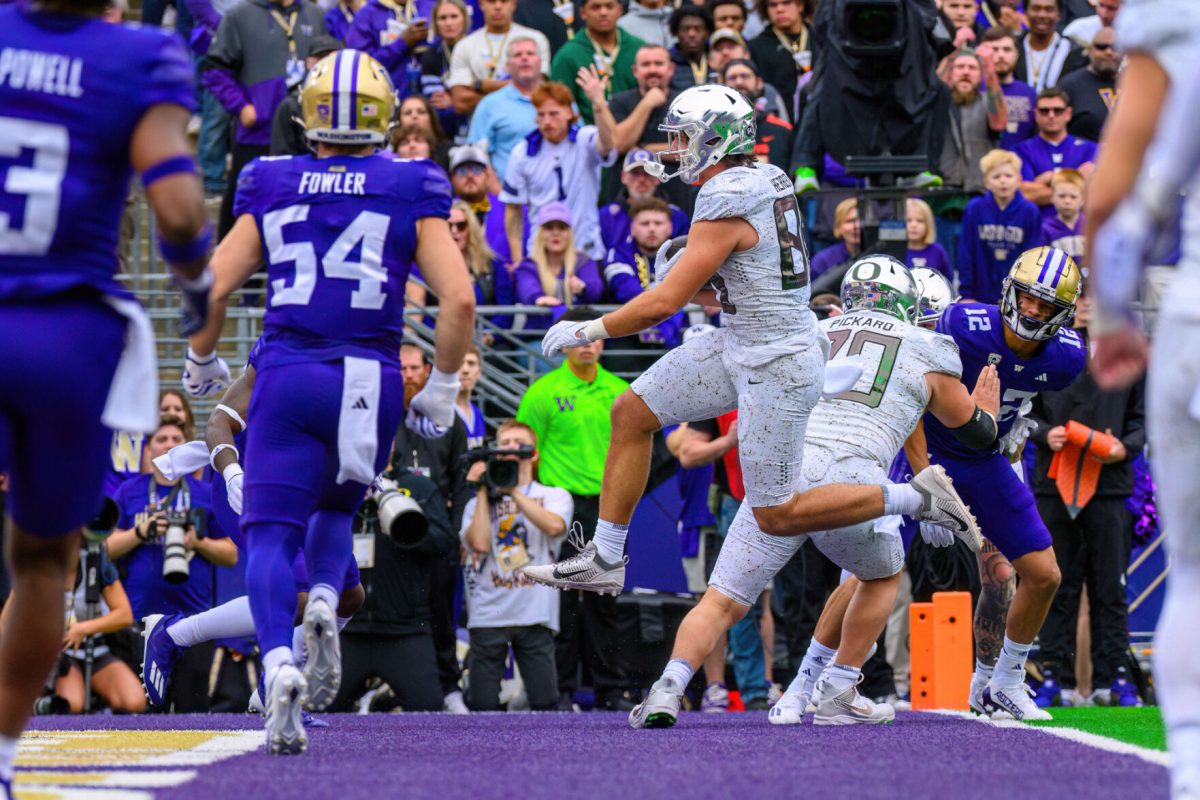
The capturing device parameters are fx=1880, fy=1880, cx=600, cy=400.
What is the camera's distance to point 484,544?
10.5 meters

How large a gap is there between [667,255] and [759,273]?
627 mm

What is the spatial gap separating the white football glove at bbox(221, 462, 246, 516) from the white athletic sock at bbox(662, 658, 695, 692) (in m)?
1.73

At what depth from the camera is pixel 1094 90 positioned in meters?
13.6

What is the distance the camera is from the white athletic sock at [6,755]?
4.34 metres

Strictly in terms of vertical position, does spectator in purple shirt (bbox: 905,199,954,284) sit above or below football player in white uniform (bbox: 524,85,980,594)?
above

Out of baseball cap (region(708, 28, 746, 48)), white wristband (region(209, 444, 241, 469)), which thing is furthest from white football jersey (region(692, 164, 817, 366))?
baseball cap (region(708, 28, 746, 48))

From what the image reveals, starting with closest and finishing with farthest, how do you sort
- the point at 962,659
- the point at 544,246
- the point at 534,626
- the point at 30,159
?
the point at 30,159 < the point at 962,659 < the point at 534,626 < the point at 544,246

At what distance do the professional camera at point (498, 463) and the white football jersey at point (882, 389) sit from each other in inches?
103

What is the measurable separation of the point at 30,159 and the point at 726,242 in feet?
10.8

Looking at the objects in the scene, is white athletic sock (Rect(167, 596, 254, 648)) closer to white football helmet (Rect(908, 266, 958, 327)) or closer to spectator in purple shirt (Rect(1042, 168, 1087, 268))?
white football helmet (Rect(908, 266, 958, 327))

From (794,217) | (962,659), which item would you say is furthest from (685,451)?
(794,217)

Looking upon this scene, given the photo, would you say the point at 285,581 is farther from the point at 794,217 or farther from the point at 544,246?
the point at 544,246

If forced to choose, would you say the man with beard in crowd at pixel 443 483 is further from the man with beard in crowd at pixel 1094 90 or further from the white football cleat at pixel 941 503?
the man with beard in crowd at pixel 1094 90

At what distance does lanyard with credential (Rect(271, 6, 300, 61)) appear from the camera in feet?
45.1
